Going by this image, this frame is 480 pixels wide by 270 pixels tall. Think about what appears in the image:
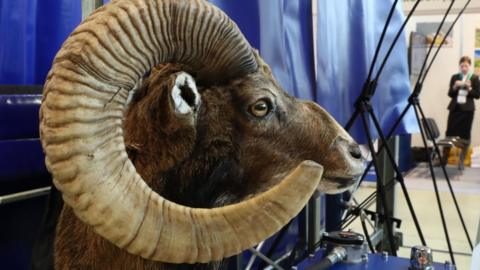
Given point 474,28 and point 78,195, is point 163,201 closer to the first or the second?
point 78,195

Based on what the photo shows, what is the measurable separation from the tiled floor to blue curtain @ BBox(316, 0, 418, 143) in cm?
123

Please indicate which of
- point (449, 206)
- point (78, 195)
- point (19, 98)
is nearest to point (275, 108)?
point (78, 195)

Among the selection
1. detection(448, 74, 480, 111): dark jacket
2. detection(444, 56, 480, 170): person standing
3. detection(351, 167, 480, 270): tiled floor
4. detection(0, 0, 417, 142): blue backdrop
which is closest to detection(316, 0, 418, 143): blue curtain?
detection(0, 0, 417, 142): blue backdrop

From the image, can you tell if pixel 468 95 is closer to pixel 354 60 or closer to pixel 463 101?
pixel 463 101

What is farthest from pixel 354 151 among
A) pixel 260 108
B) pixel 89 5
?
pixel 89 5

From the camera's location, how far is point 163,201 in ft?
2.22

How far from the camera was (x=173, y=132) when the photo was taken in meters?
0.82

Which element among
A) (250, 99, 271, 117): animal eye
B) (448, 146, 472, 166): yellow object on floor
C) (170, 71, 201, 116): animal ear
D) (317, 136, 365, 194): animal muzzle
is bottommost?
(448, 146, 472, 166): yellow object on floor

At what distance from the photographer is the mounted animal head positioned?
61cm

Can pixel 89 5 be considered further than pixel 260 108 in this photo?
Yes

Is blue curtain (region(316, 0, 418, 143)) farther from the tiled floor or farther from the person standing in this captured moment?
the person standing

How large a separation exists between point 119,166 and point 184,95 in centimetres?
20

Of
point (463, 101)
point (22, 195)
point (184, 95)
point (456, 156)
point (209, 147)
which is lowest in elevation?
point (456, 156)

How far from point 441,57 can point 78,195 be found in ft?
23.7
